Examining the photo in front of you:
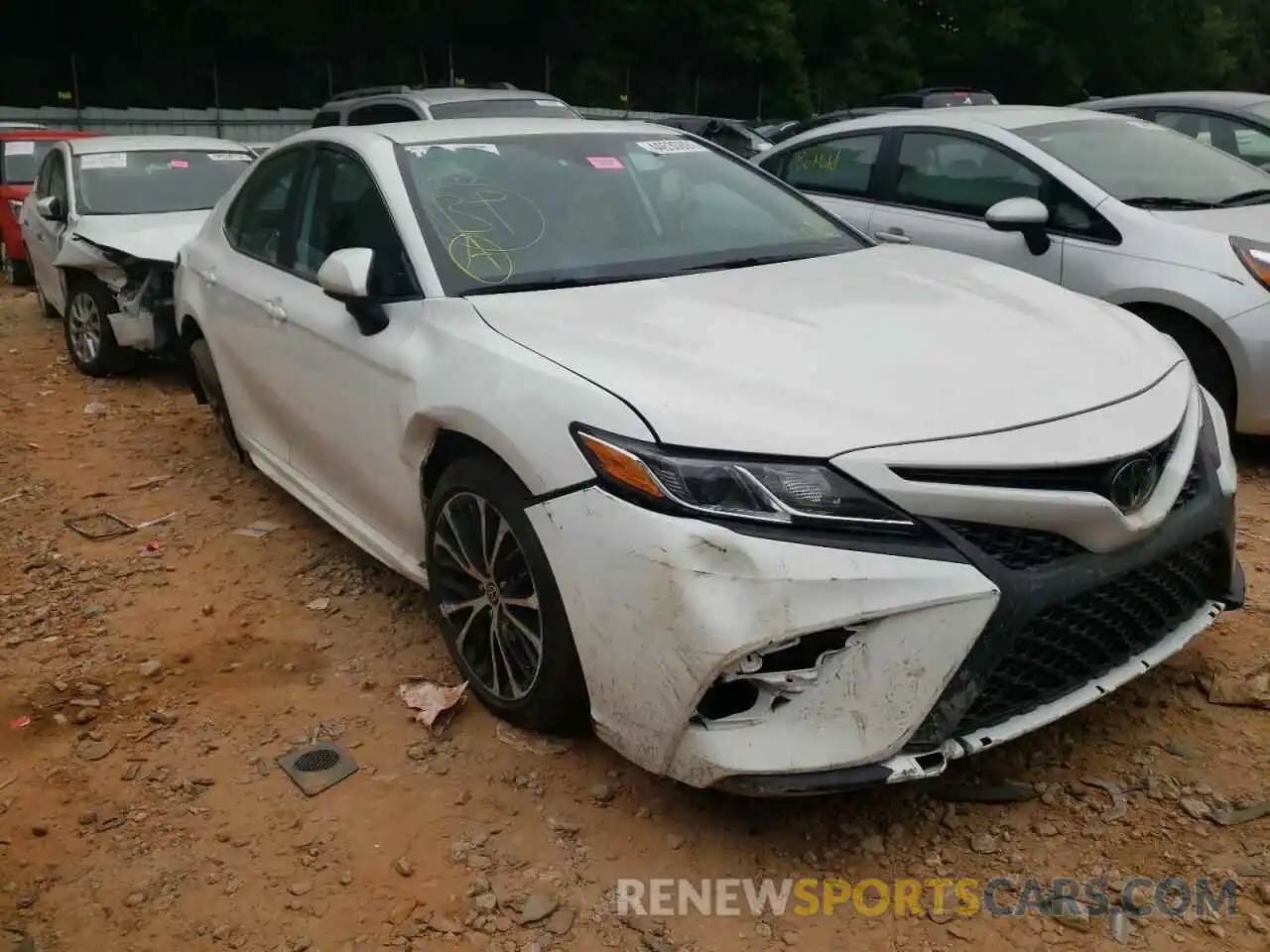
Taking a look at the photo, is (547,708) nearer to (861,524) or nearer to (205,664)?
(861,524)

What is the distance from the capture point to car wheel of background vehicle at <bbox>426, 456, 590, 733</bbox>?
2805mm

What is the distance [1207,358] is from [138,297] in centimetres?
593

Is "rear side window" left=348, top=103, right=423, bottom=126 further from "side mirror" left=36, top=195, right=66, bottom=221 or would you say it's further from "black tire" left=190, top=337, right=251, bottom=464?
"black tire" left=190, top=337, right=251, bottom=464

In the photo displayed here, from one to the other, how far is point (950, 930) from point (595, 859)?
81 cm

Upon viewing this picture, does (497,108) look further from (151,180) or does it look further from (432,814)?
(432,814)

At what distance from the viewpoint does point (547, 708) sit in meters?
2.96

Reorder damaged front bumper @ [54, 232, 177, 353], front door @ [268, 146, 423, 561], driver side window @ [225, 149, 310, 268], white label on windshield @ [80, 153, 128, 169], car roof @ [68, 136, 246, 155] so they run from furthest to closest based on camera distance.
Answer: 1. car roof @ [68, 136, 246, 155]
2. white label on windshield @ [80, 153, 128, 169]
3. damaged front bumper @ [54, 232, 177, 353]
4. driver side window @ [225, 149, 310, 268]
5. front door @ [268, 146, 423, 561]

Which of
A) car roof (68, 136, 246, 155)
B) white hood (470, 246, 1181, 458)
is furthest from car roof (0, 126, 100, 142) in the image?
white hood (470, 246, 1181, 458)

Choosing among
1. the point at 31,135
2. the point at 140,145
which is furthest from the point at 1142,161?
the point at 31,135

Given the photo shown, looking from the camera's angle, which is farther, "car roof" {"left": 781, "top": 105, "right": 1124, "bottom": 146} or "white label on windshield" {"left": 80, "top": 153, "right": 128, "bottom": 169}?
"white label on windshield" {"left": 80, "top": 153, "right": 128, "bottom": 169}

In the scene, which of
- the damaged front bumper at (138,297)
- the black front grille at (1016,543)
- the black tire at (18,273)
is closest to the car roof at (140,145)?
the damaged front bumper at (138,297)

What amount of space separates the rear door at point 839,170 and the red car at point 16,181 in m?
7.80

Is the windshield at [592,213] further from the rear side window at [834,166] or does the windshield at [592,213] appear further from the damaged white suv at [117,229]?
the damaged white suv at [117,229]

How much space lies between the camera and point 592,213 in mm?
3652
